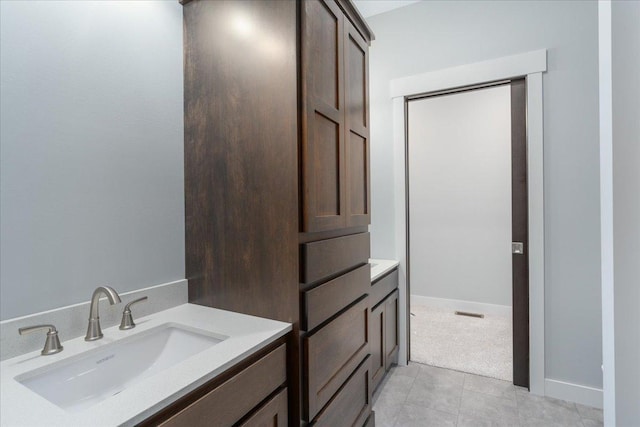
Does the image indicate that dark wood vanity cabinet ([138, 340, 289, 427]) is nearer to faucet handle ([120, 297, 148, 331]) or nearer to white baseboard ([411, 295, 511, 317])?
faucet handle ([120, 297, 148, 331])

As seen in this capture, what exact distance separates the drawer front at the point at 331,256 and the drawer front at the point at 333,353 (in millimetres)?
212

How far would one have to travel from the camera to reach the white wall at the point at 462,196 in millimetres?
3463

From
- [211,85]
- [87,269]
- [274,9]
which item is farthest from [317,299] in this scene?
[274,9]

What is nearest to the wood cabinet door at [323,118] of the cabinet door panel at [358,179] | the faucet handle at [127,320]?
the cabinet door panel at [358,179]

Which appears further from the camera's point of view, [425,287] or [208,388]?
[425,287]

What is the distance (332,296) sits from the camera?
1.32 metres

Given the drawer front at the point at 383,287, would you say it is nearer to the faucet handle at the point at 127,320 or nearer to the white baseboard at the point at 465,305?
the faucet handle at the point at 127,320

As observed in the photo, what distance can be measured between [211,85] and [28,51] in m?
0.56

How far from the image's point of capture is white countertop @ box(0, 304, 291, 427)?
653 millimetres

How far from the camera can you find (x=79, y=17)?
1094mm

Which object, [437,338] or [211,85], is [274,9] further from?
[437,338]

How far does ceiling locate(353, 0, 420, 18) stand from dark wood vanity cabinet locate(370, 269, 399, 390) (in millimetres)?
2057

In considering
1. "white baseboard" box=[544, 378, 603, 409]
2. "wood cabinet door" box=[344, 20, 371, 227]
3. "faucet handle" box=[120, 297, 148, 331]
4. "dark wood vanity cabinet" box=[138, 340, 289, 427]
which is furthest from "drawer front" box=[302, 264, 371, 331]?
"white baseboard" box=[544, 378, 603, 409]

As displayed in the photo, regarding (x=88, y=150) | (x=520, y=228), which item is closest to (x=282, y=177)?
(x=88, y=150)
